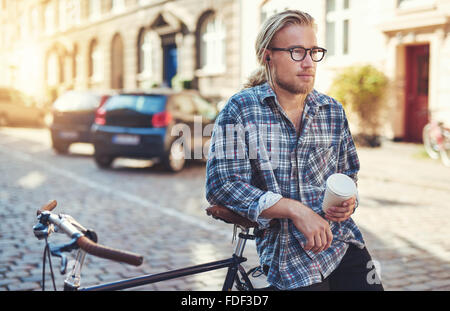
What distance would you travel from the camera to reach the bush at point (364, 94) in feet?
49.4

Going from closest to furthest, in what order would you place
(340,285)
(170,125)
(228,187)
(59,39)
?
1. (228,187)
2. (340,285)
3. (170,125)
4. (59,39)

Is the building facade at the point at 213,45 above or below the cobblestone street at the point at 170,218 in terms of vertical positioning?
above

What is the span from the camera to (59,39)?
3853 centimetres

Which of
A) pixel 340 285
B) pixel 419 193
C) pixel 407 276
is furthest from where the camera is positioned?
pixel 419 193

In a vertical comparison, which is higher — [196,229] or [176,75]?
[176,75]

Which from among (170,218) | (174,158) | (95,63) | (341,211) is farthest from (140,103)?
(95,63)

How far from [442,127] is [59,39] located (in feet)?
101

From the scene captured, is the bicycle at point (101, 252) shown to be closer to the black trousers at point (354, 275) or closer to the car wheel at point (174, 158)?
the black trousers at point (354, 275)

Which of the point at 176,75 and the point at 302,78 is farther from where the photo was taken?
the point at 176,75

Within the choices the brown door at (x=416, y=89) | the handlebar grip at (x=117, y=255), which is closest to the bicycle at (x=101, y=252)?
the handlebar grip at (x=117, y=255)

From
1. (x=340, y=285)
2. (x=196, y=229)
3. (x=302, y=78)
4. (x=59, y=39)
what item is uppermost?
(x=59, y=39)

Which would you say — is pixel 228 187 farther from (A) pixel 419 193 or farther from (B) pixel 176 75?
(B) pixel 176 75

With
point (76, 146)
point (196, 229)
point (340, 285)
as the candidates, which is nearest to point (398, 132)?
point (76, 146)

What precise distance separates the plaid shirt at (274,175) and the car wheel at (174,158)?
9.05 m
